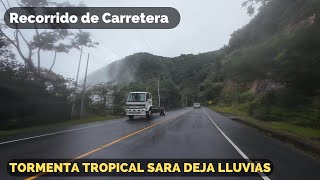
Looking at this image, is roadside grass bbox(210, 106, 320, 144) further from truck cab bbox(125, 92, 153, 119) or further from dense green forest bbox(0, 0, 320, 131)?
truck cab bbox(125, 92, 153, 119)

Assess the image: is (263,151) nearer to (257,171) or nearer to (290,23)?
(257,171)

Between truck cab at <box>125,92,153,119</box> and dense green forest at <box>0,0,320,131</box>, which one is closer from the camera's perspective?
dense green forest at <box>0,0,320,131</box>

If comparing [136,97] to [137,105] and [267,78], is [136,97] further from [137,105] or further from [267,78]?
[267,78]

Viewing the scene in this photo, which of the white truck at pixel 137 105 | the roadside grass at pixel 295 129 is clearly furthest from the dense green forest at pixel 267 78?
the white truck at pixel 137 105

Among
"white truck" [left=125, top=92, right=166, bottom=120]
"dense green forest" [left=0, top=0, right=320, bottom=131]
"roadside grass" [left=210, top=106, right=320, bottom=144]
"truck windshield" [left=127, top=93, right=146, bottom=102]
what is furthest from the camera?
"truck windshield" [left=127, top=93, right=146, bottom=102]

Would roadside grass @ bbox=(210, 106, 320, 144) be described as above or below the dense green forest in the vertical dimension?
below

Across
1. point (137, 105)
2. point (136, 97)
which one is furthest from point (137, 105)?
point (136, 97)

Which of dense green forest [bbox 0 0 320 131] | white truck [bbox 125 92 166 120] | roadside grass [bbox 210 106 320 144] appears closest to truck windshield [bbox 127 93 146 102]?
white truck [bbox 125 92 166 120]

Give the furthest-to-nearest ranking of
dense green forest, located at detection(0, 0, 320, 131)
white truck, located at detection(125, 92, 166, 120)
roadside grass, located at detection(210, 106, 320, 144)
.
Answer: white truck, located at detection(125, 92, 166, 120), dense green forest, located at detection(0, 0, 320, 131), roadside grass, located at detection(210, 106, 320, 144)

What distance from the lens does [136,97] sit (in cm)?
3519

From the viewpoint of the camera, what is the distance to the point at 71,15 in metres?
36.5

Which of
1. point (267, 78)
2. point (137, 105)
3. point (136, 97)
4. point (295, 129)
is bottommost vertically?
point (295, 129)

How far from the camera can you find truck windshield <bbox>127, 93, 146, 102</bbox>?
115 feet

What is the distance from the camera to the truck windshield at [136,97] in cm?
3503
